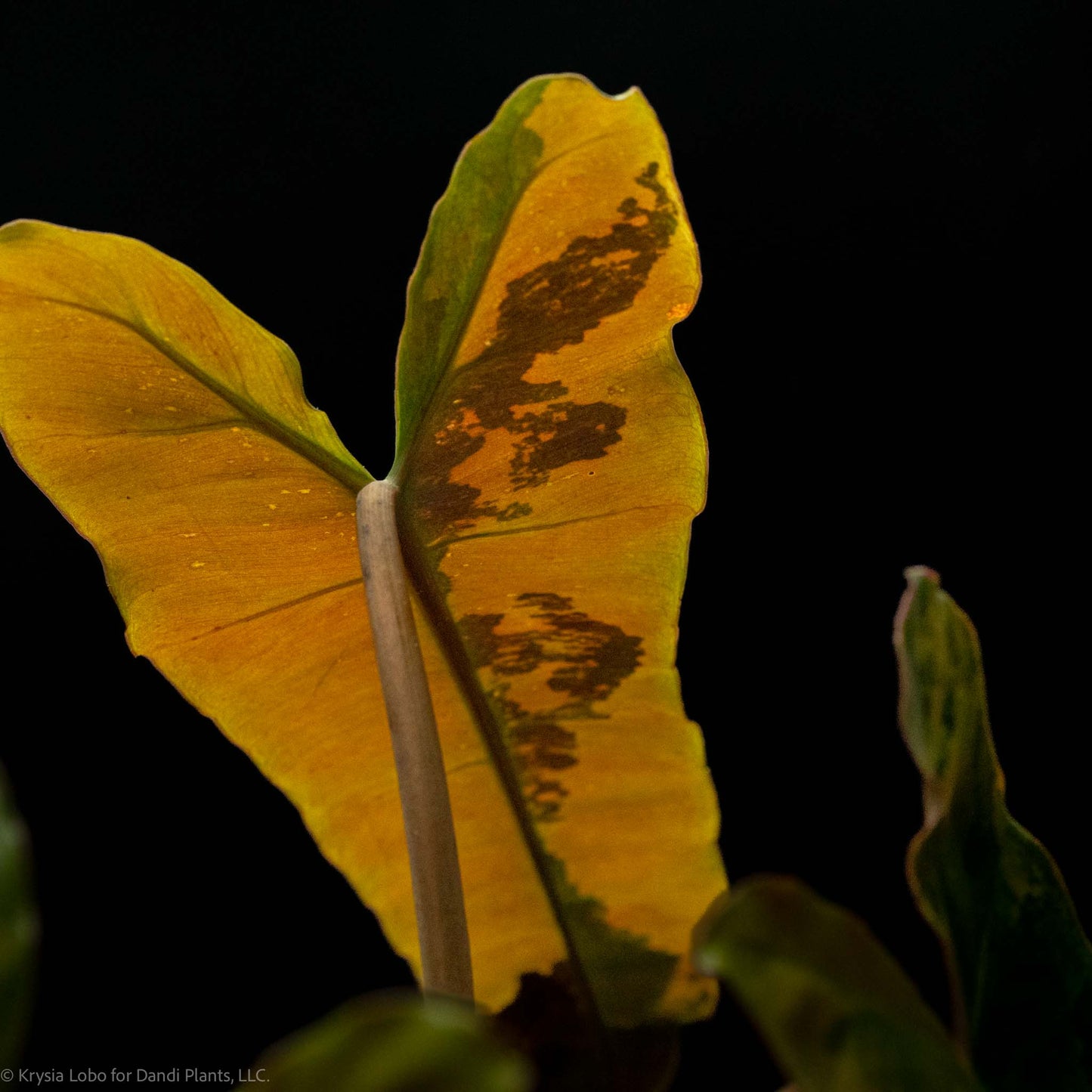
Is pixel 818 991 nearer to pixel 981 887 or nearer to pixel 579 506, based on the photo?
pixel 981 887

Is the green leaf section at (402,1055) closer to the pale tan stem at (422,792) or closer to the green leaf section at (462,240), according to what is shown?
the pale tan stem at (422,792)

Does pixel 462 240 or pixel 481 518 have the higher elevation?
pixel 462 240

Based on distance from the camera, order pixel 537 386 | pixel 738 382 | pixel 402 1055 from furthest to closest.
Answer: pixel 738 382 < pixel 537 386 < pixel 402 1055

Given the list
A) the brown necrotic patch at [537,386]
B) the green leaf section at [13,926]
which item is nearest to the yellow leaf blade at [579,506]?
the brown necrotic patch at [537,386]

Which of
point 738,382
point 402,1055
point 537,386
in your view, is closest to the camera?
point 402,1055

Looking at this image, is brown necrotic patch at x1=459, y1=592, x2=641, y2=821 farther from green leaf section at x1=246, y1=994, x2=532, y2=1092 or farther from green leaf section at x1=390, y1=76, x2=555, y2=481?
green leaf section at x1=246, y1=994, x2=532, y2=1092

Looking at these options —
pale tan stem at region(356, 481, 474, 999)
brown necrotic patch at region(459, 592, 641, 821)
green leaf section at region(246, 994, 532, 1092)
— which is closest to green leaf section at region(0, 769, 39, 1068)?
green leaf section at region(246, 994, 532, 1092)

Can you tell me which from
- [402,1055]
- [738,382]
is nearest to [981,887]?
[402,1055]
